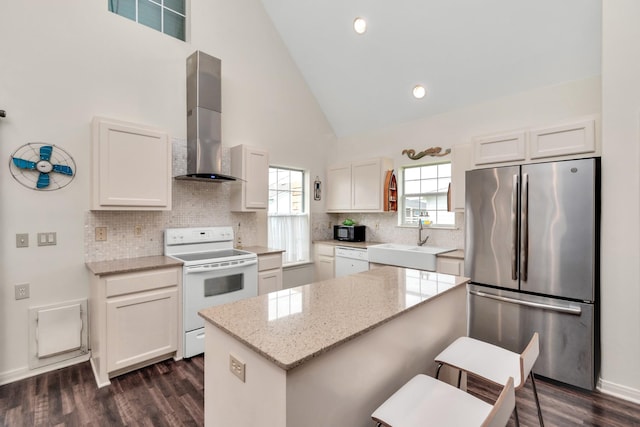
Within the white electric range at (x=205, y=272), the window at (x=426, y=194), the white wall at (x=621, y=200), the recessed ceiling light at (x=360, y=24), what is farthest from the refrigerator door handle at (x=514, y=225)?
the white electric range at (x=205, y=272)

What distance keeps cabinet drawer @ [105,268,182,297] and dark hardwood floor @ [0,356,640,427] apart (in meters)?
0.74

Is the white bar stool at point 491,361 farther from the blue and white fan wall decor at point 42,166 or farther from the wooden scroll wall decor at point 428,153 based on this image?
the blue and white fan wall decor at point 42,166

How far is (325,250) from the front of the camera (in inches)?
183

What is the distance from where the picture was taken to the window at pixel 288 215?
4418 mm

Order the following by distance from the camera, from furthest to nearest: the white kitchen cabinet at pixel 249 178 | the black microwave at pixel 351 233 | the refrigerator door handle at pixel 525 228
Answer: the black microwave at pixel 351 233 → the white kitchen cabinet at pixel 249 178 → the refrigerator door handle at pixel 525 228

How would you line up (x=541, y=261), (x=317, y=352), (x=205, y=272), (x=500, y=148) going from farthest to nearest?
1. (x=500, y=148)
2. (x=205, y=272)
3. (x=541, y=261)
4. (x=317, y=352)

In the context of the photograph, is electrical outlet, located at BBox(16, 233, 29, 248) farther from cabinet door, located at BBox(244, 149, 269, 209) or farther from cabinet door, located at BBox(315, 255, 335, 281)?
cabinet door, located at BBox(315, 255, 335, 281)

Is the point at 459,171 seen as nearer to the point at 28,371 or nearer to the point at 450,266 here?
the point at 450,266

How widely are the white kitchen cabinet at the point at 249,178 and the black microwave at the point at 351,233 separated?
142 cm

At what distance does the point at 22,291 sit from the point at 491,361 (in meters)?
3.50

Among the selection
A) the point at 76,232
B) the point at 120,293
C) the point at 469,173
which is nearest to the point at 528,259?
the point at 469,173

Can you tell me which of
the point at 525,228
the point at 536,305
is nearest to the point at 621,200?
the point at 525,228

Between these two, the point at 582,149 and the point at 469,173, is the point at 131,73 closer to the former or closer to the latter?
the point at 469,173

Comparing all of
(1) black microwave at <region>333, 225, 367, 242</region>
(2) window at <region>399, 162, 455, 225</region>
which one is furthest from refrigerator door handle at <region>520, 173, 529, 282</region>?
(1) black microwave at <region>333, 225, 367, 242</region>
